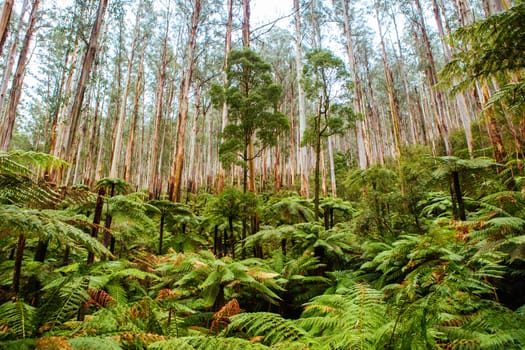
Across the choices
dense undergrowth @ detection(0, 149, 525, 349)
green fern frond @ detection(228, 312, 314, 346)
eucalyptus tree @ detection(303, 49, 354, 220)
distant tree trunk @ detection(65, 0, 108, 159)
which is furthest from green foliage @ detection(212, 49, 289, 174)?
green fern frond @ detection(228, 312, 314, 346)

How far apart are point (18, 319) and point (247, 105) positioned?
6871 mm

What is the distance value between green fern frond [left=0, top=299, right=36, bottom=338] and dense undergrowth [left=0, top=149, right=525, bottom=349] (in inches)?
0.5

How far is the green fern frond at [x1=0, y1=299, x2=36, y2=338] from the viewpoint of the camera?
1.85 m

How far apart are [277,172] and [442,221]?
1179 centimetres

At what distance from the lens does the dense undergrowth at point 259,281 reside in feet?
5.54

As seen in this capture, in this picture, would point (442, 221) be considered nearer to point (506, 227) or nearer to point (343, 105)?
point (506, 227)

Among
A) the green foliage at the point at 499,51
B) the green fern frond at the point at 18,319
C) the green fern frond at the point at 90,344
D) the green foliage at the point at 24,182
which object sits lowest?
the green fern frond at the point at 90,344

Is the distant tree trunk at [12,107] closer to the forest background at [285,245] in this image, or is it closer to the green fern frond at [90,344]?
the forest background at [285,245]

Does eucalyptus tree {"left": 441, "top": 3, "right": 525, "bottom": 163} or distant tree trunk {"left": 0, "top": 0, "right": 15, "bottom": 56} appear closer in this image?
eucalyptus tree {"left": 441, "top": 3, "right": 525, "bottom": 163}

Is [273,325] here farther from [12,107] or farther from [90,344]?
[12,107]

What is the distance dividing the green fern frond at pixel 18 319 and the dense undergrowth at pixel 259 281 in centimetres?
1

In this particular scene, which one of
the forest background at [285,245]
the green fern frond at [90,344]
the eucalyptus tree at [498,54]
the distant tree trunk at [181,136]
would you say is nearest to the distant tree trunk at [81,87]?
the forest background at [285,245]

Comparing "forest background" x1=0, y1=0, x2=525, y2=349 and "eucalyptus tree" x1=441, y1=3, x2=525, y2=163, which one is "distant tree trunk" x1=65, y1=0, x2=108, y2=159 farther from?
"eucalyptus tree" x1=441, y1=3, x2=525, y2=163

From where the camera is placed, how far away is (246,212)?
252 inches
